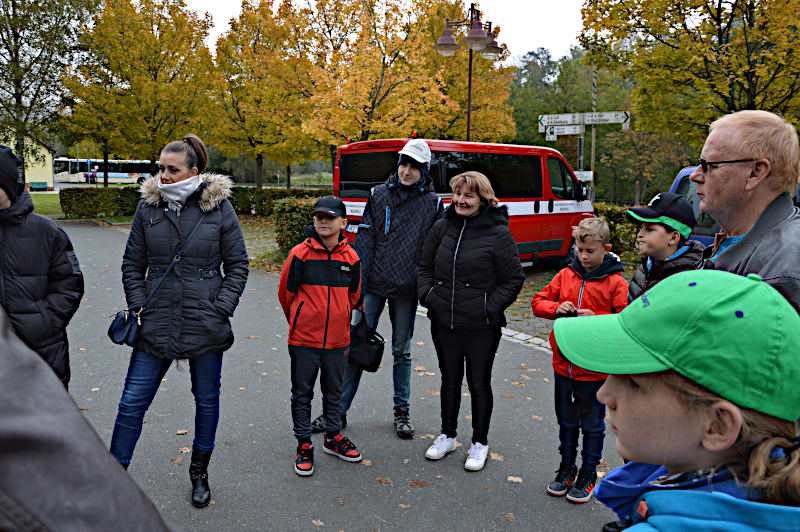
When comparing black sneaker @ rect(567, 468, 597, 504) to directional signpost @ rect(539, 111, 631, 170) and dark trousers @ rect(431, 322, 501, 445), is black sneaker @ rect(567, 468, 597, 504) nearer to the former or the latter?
dark trousers @ rect(431, 322, 501, 445)

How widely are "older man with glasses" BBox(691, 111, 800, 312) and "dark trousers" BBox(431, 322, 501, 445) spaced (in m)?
2.15

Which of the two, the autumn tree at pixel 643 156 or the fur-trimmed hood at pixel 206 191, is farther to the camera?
the autumn tree at pixel 643 156

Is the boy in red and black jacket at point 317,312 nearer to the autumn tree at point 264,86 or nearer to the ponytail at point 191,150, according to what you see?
the ponytail at point 191,150

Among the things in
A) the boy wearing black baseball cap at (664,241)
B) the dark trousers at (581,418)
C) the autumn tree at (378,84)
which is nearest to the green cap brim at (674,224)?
the boy wearing black baseball cap at (664,241)

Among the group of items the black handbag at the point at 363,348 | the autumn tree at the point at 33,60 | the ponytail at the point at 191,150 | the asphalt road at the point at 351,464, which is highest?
the autumn tree at the point at 33,60

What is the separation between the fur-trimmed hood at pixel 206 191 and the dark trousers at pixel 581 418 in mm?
2407

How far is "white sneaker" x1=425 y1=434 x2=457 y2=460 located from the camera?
13.8 ft

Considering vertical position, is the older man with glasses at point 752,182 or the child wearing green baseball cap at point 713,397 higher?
the older man with glasses at point 752,182

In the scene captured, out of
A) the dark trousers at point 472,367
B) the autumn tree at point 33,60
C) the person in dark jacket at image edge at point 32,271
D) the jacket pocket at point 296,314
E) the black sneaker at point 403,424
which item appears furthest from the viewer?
the autumn tree at point 33,60

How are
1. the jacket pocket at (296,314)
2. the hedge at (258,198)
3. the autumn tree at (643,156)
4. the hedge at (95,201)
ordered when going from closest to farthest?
the jacket pocket at (296,314) → the hedge at (95,201) → the hedge at (258,198) → the autumn tree at (643,156)

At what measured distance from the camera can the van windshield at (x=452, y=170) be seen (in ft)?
30.8

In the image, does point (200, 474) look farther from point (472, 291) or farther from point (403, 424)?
point (472, 291)

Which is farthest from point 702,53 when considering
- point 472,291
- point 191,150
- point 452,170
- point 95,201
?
point 95,201

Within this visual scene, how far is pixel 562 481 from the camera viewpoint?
3.79 metres
